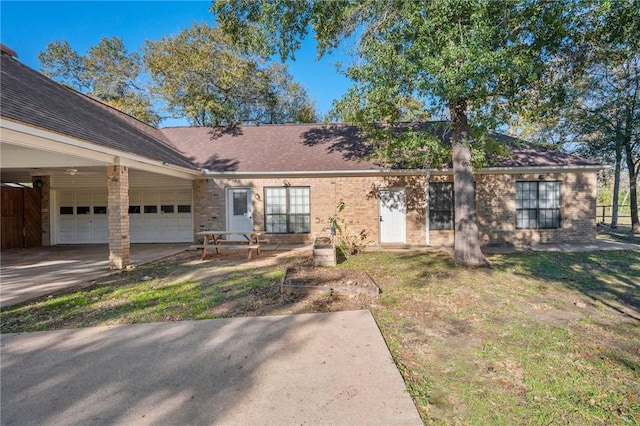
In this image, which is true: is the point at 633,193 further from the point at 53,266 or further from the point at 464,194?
the point at 53,266

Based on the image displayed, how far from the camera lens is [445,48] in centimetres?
588

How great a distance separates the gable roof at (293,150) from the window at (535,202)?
79 cm

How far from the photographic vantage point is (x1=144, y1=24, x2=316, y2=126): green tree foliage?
1855cm

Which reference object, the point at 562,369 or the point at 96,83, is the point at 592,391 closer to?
the point at 562,369

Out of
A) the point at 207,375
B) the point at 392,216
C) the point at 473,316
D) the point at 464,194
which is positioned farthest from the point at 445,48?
the point at 207,375

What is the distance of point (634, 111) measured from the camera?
47.3 ft

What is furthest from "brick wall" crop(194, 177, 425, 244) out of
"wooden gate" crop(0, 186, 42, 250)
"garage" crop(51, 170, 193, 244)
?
"wooden gate" crop(0, 186, 42, 250)

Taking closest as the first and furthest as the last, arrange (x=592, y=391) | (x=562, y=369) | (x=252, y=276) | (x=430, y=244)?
(x=592, y=391) → (x=562, y=369) → (x=252, y=276) → (x=430, y=244)

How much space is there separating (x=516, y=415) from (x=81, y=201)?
15453 millimetres

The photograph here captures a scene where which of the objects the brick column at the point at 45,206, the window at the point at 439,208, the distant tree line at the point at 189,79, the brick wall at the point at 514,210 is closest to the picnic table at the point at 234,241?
the window at the point at 439,208

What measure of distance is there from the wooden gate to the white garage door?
69 cm

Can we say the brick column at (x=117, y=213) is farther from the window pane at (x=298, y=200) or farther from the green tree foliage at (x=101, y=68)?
the green tree foliage at (x=101, y=68)

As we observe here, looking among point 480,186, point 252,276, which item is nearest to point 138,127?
point 252,276

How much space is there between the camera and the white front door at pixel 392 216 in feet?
36.6
